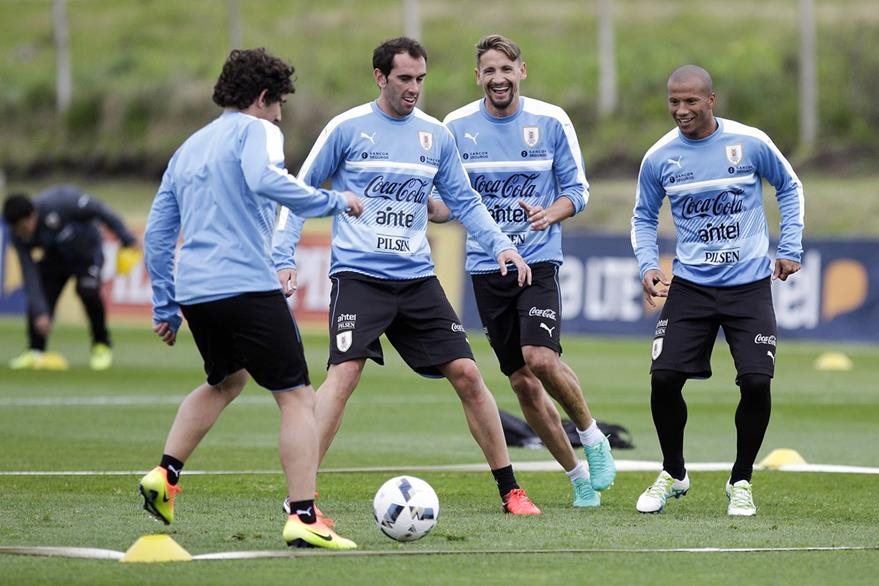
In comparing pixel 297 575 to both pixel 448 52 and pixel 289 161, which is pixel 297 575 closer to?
pixel 289 161

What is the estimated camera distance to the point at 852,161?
44.0 m

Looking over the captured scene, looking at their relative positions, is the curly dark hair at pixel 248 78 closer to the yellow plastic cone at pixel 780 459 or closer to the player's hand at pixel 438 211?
the player's hand at pixel 438 211

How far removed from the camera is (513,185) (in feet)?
32.8

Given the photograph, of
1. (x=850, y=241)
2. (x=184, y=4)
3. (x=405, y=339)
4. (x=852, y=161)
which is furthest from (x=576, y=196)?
(x=184, y=4)

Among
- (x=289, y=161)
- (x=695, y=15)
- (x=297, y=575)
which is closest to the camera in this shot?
(x=297, y=575)

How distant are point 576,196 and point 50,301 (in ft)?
42.2

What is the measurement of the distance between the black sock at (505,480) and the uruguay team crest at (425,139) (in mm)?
1679

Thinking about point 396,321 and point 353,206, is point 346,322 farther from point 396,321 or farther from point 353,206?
point 353,206

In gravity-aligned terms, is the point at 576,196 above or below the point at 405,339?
above

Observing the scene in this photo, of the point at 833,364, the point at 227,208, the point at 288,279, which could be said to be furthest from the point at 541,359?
the point at 833,364

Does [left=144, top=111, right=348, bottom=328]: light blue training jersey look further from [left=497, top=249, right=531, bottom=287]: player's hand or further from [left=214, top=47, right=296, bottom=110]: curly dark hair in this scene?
[left=497, top=249, right=531, bottom=287]: player's hand

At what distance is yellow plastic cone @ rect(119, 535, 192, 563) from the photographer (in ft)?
24.3

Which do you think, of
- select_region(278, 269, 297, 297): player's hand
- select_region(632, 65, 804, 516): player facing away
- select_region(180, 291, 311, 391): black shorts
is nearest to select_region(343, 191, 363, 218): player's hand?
select_region(180, 291, 311, 391): black shorts

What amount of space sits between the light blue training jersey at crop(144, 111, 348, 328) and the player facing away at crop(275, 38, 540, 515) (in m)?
1.24
